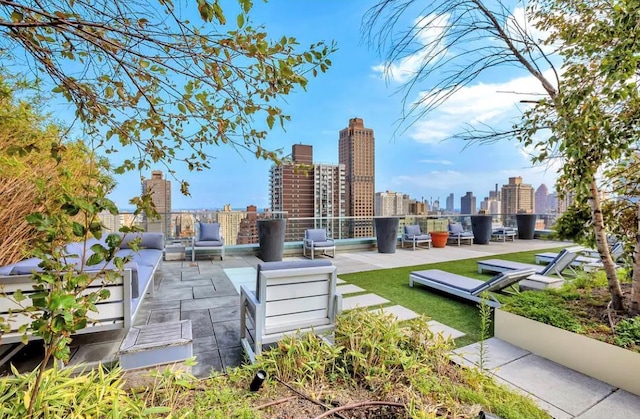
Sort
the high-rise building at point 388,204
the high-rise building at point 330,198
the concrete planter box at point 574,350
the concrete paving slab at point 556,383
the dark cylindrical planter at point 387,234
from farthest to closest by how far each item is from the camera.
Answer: the high-rise building at point 388,204, the high-rise building at point 330,198, the dark cylindrical planter at point 387,234, the concrete planter box at point 574,350, the concrete paving slab at point 556,383

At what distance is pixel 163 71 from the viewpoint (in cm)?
167

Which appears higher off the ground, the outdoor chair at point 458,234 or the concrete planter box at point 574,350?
the outdoor chair at point 458,234

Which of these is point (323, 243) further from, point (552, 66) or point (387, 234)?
point (552, 66)

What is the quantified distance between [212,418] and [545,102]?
10.7ft

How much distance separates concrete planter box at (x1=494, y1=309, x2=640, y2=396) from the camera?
2.31m

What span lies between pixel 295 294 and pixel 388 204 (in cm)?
793

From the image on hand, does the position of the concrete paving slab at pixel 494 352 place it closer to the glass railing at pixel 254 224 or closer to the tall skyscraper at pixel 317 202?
the tall skyscraper at pixel 317 202

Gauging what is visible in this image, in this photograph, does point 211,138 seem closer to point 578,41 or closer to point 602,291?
point 578,41

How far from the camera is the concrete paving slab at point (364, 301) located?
4301 millimetres

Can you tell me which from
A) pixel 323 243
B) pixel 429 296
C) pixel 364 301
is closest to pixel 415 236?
pixel 323 243

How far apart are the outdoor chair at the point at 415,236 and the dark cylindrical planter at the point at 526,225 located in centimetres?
476

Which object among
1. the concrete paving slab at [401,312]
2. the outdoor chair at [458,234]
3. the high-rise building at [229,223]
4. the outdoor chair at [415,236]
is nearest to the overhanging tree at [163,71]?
the concrete paving slab at [401,312]

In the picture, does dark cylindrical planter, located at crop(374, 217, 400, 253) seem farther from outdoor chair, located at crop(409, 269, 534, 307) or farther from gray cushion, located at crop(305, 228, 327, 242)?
outdoor chair, located at crop(409, 269, 534, 307)

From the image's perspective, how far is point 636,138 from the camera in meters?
2.33
